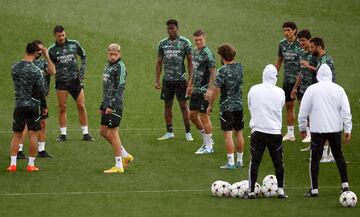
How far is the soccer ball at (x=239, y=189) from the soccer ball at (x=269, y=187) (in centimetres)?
31

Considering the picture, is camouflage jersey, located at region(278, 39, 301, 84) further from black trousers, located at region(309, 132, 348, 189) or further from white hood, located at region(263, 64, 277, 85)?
black trousers, located at region(309, 132, 348, 189)

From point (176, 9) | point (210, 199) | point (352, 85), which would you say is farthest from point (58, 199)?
point (176, 9)

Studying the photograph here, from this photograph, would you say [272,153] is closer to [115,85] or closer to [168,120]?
[115,85]

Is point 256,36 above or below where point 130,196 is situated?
above

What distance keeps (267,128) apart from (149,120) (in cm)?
992

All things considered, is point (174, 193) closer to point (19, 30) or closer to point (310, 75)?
point (310, 75)

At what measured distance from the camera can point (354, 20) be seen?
38000 mm

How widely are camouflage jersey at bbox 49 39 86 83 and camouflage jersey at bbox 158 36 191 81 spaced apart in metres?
1.91

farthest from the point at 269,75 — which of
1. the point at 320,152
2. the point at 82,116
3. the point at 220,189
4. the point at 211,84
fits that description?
the point at 82,116

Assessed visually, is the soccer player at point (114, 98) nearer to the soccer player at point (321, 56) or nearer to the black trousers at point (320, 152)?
the soccer player at point (321, 56)

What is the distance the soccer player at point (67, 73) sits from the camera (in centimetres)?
2486

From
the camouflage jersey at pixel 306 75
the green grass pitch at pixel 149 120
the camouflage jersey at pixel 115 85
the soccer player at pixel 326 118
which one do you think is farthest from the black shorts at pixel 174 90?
the soccer player at pixel 326 118

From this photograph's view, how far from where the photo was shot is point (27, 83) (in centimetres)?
2120

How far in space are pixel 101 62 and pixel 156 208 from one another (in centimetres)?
1653
